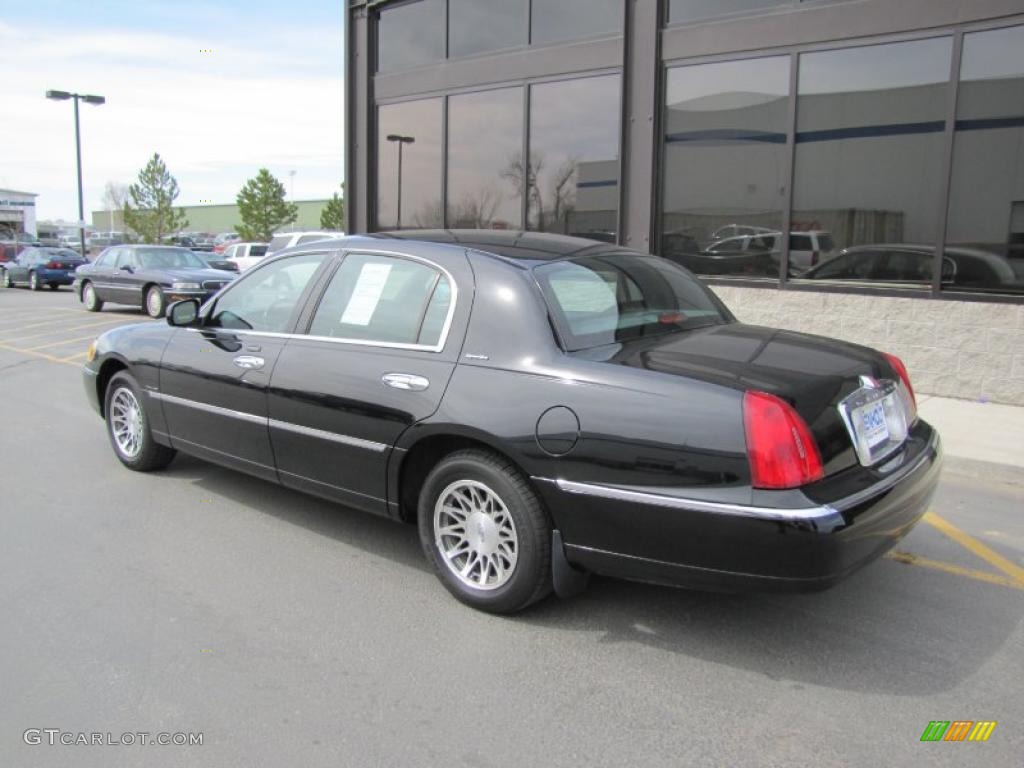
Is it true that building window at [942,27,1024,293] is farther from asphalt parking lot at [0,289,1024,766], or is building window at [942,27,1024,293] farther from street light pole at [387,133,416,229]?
street light pole at [387,133,416,229]

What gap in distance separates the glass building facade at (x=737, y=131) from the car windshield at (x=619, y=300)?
5.29 meters

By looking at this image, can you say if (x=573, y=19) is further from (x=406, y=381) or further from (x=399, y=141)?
(x=406, y=381)

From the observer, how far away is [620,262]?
433 cm

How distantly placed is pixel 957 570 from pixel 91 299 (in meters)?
18.4

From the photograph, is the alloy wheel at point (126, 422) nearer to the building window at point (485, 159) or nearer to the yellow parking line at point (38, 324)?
the building window at point (485, 159)

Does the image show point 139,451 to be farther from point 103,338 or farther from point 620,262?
point 620,262

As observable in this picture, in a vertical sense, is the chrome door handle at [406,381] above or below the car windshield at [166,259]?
below

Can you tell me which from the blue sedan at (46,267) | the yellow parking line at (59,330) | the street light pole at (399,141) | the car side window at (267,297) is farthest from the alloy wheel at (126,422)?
the blue sedan at (46,267)

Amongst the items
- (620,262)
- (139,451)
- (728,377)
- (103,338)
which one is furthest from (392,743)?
(103,338)

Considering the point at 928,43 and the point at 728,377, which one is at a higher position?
the point at 928,43

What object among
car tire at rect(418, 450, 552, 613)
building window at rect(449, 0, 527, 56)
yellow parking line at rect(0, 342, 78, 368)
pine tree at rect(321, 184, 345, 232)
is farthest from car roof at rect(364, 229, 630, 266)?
pine tree at rect(321, 184, 345, 232)

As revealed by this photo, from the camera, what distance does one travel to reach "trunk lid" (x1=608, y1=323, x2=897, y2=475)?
3164 mm

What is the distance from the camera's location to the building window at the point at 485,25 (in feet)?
39.1

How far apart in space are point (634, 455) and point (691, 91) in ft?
27.1
